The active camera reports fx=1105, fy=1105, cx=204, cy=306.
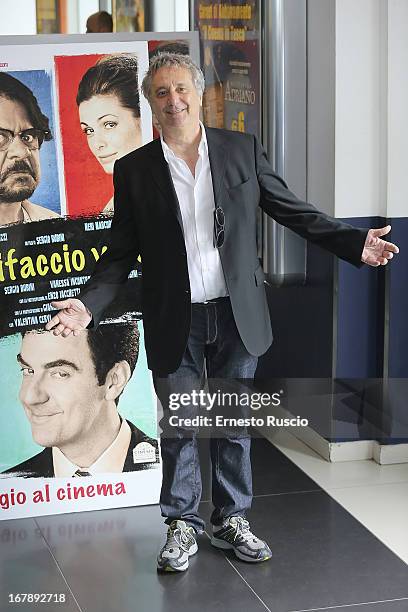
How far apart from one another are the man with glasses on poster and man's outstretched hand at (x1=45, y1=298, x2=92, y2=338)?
1.94 ft

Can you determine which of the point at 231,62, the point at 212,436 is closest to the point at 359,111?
the point at 231,62

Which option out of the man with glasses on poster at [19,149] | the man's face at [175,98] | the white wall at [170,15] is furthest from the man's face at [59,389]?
the white wall at [170,15]

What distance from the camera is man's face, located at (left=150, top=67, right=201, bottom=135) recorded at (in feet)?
10.6

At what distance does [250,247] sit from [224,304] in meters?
0.19

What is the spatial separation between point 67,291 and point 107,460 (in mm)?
620

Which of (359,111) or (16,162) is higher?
(359,111)

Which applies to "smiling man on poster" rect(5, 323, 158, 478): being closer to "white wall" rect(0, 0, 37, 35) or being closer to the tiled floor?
the tiled floor

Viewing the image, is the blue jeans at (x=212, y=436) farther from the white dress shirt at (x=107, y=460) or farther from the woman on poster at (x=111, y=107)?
the woman on poster at (x=111, y=107)

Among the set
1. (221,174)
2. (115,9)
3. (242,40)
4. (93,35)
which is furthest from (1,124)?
(115,9)

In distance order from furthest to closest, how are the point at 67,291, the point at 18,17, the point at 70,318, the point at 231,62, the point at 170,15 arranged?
the point at 18,17 < the point at 170,15 < the point at 231,62 < the point at 67,291 < the point at 70,318

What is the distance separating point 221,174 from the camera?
328cm

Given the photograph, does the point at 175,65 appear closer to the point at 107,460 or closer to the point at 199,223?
the point at 199,223

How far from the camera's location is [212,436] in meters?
3.54

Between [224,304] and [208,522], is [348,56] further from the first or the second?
[208,522]
